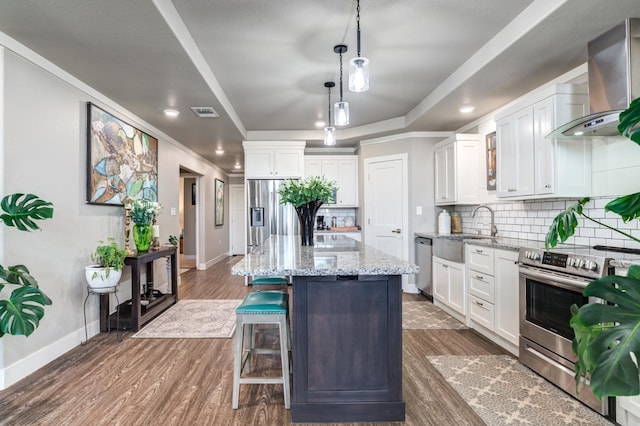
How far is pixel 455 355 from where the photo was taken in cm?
278

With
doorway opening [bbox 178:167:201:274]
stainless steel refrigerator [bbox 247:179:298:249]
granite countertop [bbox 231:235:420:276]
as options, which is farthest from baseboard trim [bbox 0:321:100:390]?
doorway opening [bbox 178:167:201:274]

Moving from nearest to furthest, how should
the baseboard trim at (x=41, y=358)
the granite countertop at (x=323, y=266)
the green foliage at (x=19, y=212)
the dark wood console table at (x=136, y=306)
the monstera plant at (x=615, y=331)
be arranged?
the monstera plant at (x=615, y=331) → the granite countertop at (x=323, y=266) → the green foliage at (x=19, y=212) → the baseboard trim at (x=41, y=358) → the dark wood console table at (x=136, y=306)

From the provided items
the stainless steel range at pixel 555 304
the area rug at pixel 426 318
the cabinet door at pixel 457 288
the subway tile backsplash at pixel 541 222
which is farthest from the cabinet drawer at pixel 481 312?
the subway tile backsplash at pixel 541 222

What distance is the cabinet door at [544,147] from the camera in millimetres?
2656

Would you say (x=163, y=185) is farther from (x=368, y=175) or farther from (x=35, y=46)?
(x=368, y=175)

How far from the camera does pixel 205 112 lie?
13.1ft

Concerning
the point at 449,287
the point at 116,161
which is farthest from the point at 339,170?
the point at 116,161

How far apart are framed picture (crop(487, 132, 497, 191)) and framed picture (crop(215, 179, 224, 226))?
625cm

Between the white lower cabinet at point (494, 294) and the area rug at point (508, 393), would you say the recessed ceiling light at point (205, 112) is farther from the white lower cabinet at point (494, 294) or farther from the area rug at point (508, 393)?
the area rug at point (508, 393)

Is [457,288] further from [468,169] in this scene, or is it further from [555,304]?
[468,169]

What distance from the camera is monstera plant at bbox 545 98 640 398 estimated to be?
89 cm

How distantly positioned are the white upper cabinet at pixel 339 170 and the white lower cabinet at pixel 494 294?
2867 millimetres

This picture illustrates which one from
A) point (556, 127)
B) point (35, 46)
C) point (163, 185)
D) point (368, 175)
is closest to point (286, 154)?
point (368, 175)

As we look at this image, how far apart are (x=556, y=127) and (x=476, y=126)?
1780mm
